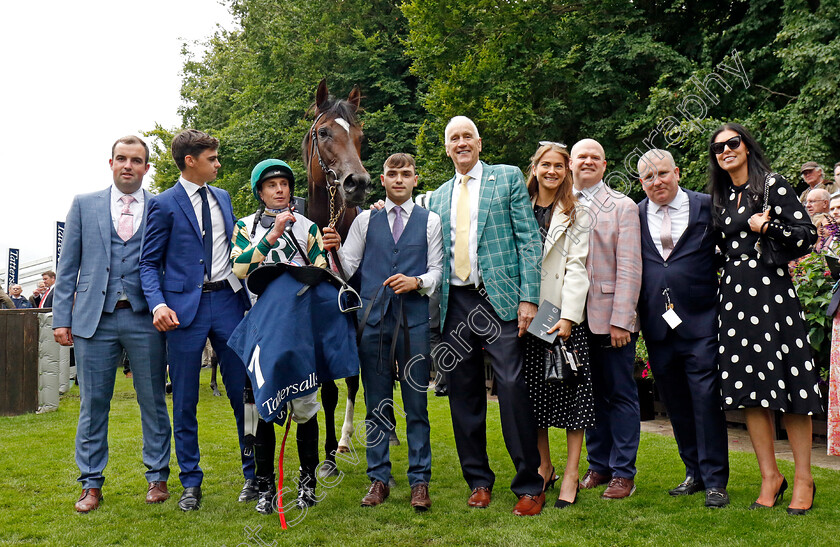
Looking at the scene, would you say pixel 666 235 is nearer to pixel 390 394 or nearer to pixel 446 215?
pixel 446 215

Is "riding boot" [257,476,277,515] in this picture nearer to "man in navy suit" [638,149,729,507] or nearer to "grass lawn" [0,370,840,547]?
"grass lawn" [0,370,840,547]

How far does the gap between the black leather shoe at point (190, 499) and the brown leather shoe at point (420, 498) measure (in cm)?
134

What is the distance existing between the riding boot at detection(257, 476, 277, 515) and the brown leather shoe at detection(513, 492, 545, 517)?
4.73 feet

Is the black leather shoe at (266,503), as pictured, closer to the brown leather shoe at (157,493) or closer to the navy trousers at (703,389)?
the brown leather shoe at (157,493)

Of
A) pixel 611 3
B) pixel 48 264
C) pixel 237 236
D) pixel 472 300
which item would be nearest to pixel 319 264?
pixel 237 236

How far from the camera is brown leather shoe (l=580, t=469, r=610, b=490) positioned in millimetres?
4543

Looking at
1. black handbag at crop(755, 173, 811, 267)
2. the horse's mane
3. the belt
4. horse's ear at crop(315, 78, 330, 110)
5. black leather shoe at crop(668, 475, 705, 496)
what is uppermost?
horse's ear at crop(315, 78, 330, 110)

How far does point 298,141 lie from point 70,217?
16349 mm

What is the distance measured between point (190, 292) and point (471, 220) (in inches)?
71.8

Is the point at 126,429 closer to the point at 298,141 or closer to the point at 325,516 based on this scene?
the point at 325,516

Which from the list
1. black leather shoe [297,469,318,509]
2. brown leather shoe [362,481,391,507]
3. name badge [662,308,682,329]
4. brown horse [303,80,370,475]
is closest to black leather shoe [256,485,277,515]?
black leather shoe [297,469,318,509]

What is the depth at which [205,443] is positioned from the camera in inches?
255

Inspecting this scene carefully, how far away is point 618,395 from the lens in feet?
14.5

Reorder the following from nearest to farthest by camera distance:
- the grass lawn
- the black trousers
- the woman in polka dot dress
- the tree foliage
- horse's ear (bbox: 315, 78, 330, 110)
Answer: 1. the grass lawn
2. the woman in polka dot dress
3. the black trousers
4. horse's ear (bbox: 315, 78, 330, 110)
5. the tree foliage
